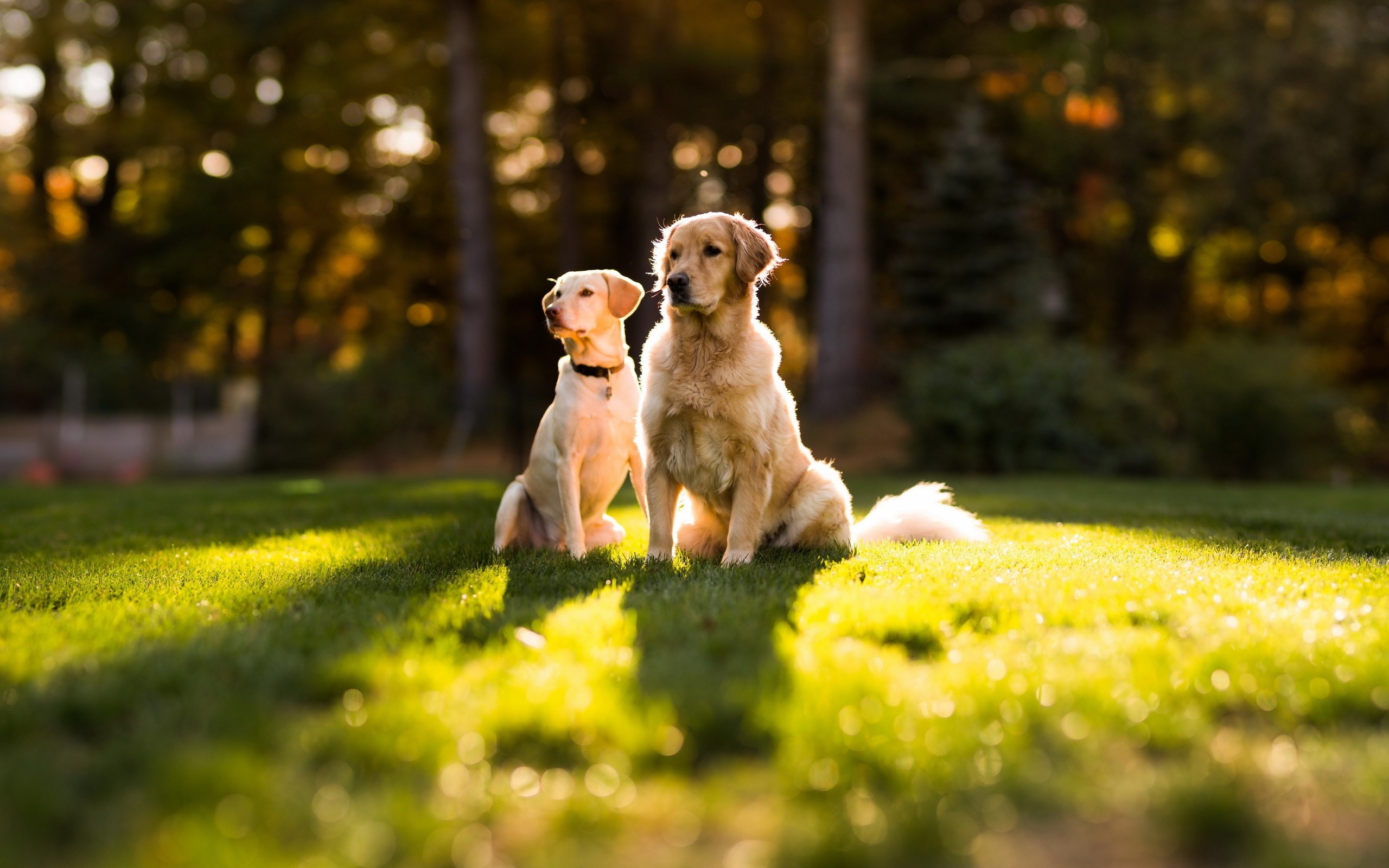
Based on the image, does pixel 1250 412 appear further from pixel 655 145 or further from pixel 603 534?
pixel 603 534

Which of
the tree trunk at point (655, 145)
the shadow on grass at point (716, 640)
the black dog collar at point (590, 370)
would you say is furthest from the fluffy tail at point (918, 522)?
the tree trunk at point (655, 145)

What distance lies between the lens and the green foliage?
15992mm

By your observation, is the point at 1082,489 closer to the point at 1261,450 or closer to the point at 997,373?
the point at 997,373

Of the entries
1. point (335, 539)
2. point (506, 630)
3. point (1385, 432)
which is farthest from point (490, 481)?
point (1385, 432)

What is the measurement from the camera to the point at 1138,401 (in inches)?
626

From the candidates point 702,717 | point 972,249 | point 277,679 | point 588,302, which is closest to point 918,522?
point 588,302

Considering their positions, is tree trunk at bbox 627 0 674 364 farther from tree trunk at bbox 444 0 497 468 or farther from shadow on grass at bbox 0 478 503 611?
shadow on grass at bbox 0 478 503 611

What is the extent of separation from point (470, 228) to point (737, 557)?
16322 mm

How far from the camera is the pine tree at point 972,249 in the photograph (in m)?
19.8

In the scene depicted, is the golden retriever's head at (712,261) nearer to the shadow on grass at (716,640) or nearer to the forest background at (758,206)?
the shadow on grass at (716,640)

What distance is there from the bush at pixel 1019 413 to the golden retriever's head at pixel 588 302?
994 cm

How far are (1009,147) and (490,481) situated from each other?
654 inches

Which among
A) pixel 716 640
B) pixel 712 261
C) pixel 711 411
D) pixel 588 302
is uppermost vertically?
pixel 712 261

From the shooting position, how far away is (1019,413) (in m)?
14.9
